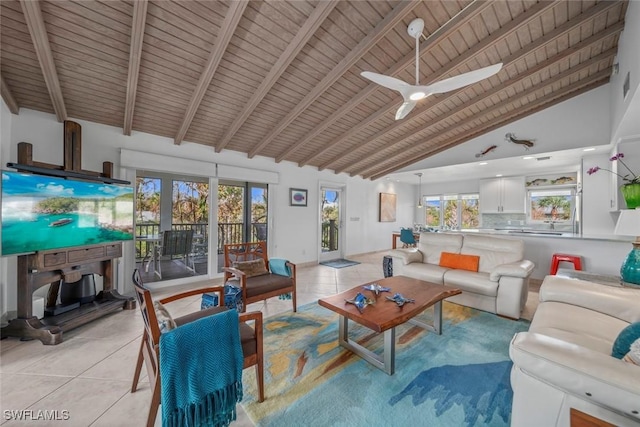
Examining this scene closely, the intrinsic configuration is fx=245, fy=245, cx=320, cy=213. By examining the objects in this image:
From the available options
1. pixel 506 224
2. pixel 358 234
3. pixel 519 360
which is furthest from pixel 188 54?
pixel 506 224

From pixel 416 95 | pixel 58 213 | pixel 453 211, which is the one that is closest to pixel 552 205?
pixel 453 211

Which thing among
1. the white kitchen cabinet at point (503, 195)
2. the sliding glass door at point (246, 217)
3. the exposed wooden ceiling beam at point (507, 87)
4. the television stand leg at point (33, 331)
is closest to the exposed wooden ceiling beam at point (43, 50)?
the television stand leg at point (33, 331)

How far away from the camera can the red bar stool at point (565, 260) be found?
11.3ft

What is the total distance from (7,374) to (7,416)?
58 cm

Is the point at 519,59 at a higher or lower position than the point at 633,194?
higher

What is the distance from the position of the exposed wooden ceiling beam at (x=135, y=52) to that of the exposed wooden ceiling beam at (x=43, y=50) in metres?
0.54

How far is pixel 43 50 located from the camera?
2.06 m

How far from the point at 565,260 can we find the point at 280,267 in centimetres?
406

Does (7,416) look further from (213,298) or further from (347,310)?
(347,310)

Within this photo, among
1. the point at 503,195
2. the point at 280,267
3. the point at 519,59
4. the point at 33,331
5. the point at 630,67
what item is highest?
the point at 519,59

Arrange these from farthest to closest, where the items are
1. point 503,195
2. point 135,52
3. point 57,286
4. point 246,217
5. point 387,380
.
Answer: point 503,195
point 246,217
point 57,286
point 135,52
point 387,380

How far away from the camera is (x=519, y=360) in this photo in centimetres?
105

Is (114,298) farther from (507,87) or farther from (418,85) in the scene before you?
(507,87)

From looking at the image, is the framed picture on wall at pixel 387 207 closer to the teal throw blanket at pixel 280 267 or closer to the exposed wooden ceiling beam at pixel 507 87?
the exposed wooden ceiling beam at pixel 507 87
